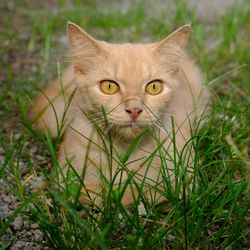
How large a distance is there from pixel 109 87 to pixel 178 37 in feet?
1.48

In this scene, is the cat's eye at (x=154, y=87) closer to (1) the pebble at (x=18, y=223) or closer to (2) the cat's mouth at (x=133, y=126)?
(2) the cat's mouth at (x=133, y=126)

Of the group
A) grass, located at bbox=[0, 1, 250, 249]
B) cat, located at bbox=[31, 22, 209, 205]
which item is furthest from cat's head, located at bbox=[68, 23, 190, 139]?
grass, located at bbox=[0, 1, 250, 249]

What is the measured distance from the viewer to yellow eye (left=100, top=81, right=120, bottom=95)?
7.16 ft

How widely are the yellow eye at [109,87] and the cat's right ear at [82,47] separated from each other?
15cm

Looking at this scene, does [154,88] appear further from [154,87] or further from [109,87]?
[109,87]

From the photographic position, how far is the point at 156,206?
2.08m

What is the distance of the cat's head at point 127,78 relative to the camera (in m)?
2.13

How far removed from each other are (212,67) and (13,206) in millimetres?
1993

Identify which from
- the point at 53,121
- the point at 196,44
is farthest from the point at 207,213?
the point at 196,44

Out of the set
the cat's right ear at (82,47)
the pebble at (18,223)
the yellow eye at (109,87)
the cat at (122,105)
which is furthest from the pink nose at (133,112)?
the pebble at (18,223)

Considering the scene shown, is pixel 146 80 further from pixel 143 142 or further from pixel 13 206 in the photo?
pixel 13 206

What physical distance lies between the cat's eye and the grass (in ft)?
1.03

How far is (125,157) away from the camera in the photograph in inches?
75.2

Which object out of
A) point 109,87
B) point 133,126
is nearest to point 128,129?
point 133,126
